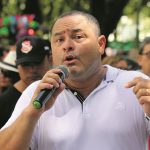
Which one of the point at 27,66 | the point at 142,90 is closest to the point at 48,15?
the point at 27,66

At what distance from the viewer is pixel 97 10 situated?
12859 millimetres

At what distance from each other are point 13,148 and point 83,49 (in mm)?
698

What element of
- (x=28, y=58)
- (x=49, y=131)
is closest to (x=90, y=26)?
(x=49, y=131)

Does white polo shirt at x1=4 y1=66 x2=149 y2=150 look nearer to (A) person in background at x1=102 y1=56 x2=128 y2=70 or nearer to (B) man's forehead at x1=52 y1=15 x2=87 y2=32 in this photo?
(B) man's forehead at x1=52 y1=15 x2=87 y2=32

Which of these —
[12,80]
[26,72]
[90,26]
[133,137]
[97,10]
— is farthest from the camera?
[97,10]

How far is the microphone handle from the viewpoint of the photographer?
2627mm

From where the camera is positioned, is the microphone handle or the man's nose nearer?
the microphone handle

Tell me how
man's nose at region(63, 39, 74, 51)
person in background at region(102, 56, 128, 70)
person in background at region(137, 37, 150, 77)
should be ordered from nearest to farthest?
1. man's nose at region(63, 39, 74, 51)
2. person in background at region(137, 37, 150, 77)
3. person in background at region(102, 56, 128, 70)

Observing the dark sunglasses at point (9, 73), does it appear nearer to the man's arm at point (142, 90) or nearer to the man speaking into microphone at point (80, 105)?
the man speaking into microphone at point (80, 105)

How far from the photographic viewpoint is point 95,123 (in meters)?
2.91

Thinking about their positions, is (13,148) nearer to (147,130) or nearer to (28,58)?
(147,130)

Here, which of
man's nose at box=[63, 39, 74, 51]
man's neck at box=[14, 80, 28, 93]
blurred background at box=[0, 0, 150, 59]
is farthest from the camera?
blurred background at box=[0, 0, 150, 59]

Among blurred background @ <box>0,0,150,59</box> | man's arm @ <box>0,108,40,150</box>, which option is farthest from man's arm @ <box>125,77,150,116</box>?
blurred background @ <box>0,0,150,59</box>

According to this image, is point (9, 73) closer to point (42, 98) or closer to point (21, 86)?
point (21, 86)
